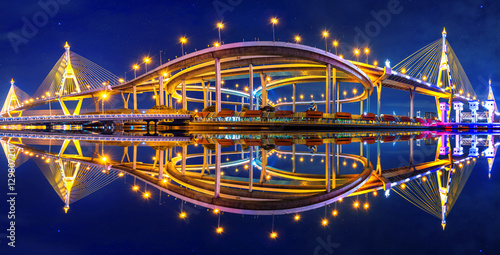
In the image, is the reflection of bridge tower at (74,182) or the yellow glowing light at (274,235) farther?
the reflection of bridge tower at (74,182)

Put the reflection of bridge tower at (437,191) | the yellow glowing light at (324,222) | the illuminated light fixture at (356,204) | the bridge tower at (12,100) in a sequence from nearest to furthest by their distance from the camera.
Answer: the yellow glowing light at (324,222) < the reflection of bridge tower at (437,191) < the illuminated light fixture at (356,204) < the bridge tower at (12,100)

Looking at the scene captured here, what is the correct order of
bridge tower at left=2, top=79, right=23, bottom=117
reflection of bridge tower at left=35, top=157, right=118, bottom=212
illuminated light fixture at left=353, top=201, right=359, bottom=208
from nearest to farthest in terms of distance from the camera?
1. illuminated light fixture at left=353, top=201, right=359, bottom=208
2. reflection of bridge tower at left=35, top=157, right=118, bottom=212
3. bridge tower at left=2, top=79, right=23, bottom=117

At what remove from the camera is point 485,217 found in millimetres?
2656

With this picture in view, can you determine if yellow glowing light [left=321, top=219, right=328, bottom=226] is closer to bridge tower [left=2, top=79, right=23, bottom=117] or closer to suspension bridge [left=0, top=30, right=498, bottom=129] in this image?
suspension bridge [left=0, top=30, right=498, bottom=129]

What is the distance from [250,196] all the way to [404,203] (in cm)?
197

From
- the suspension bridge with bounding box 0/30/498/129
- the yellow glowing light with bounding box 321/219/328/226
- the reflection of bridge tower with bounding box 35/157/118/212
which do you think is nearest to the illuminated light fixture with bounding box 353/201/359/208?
the yellow glowing light with bounding box 321/219/328/226

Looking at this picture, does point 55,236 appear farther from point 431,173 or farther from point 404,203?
point 431,173

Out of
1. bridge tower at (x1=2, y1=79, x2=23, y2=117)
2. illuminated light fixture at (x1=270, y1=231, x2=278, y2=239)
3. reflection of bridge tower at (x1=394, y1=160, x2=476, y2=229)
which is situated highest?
bridge tower at (x1=2, y1=79, x2=23, y2=117)

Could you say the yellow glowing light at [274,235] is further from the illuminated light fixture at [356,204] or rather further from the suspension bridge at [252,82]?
the suspension bridge at [252,82]

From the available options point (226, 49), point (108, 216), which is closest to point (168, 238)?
point (108, 216)

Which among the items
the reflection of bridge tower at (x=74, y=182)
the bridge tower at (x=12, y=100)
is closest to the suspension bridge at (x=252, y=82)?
the bridge tower at (x=12, y=100)

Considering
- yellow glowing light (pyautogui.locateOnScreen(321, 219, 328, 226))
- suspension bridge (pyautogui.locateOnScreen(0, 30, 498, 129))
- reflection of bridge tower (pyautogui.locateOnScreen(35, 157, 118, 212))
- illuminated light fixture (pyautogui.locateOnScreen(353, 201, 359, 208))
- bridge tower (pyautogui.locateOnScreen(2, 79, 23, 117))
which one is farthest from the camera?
bridge tower (pyautogui.locateOnScreen(2, 79, 23, 117))

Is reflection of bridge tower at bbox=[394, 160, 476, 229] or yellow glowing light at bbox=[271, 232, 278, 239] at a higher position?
reflection of bridge tower at bbox=[394, 160, 476, 229]

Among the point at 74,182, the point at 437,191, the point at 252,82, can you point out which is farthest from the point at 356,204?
the point at 252,82
